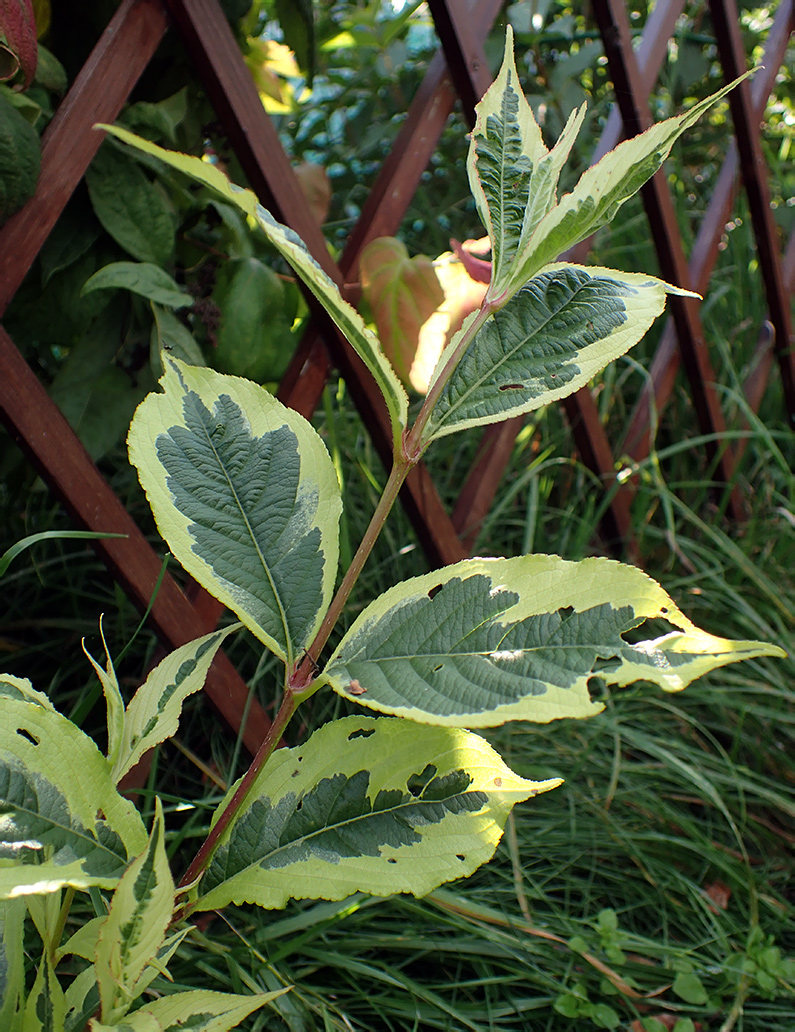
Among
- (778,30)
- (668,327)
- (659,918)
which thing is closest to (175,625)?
(659,918)

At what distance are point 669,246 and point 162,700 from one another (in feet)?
4.24

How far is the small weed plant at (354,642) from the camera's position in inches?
14.1

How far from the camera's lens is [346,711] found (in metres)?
1.06

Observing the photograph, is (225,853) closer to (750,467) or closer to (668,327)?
(668,327)

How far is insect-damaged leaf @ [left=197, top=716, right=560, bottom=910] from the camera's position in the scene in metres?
0.39

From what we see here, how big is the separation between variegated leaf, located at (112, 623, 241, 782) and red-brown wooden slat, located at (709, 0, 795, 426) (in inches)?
61.9

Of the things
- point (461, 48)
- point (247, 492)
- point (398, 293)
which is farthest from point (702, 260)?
point (247, 492)

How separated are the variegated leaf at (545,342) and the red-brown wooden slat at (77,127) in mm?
433

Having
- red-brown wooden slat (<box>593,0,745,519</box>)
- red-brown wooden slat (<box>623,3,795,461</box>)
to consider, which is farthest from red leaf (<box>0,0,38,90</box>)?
red-brown wooden slat (<box>623,3,795,461</box>)

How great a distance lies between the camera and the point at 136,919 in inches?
12.7

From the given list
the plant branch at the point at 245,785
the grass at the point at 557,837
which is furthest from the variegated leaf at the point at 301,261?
the grass at the point at 557,837

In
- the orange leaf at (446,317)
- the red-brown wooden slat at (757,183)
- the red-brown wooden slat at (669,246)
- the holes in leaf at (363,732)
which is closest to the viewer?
the holes in leaf at (363,732)

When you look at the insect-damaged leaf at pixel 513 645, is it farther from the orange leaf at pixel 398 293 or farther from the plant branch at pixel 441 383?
the orange leaf at pixel 398 293

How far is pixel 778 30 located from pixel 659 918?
1.80m
